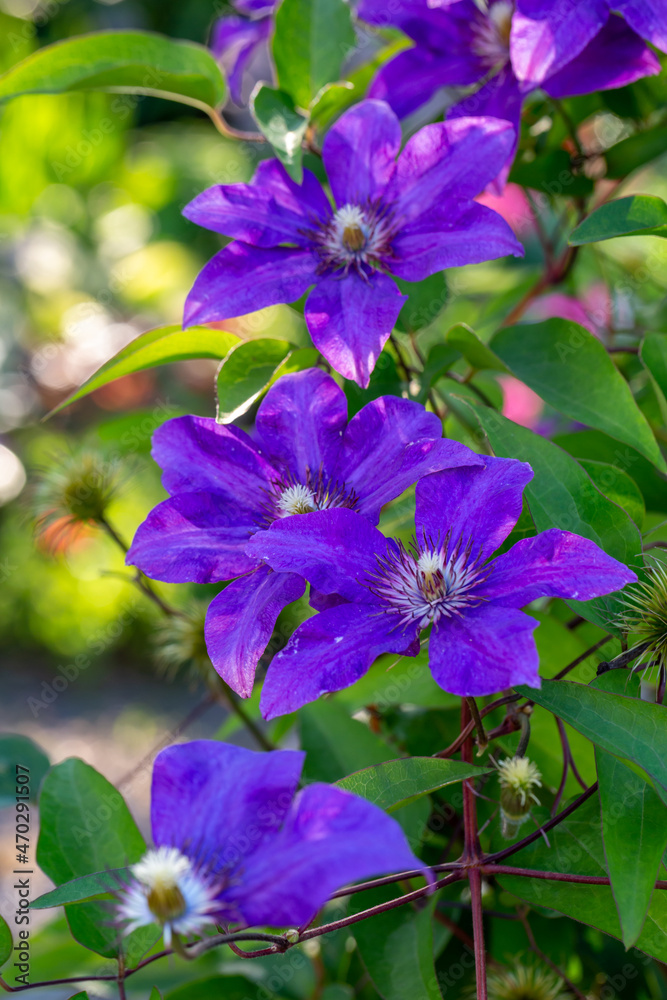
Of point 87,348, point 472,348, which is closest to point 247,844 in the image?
point 472,348

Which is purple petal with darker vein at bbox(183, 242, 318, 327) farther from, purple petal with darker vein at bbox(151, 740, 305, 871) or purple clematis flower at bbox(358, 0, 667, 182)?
purple petal with darker vein at bbox(151, 740, 305, 871)

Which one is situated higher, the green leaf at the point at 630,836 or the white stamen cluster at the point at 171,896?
the white stamen cluster at the point at 171,896

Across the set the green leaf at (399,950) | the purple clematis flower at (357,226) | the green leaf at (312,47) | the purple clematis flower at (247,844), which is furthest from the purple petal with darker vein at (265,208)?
the green leaf at (399,950)

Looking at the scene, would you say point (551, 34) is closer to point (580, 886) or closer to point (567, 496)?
point (567, 496)

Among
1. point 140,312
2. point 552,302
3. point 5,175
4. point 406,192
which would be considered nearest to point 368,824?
point 406,192

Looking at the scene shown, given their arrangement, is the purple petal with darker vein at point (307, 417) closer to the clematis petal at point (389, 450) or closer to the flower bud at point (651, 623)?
the clematis petal at point (389, 450)

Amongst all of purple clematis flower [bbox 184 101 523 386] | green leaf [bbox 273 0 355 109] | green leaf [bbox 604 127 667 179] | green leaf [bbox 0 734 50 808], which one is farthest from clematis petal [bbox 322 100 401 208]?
green leaf [bbox 0 734 50 808]
